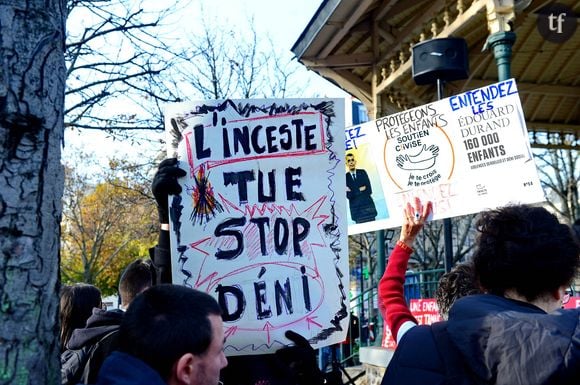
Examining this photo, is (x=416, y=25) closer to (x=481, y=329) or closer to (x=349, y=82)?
(x=349, y=82)

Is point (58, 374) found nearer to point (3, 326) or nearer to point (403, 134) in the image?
point (3, 326)

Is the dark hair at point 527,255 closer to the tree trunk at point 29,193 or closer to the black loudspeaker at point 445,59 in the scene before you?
the tree trunk at point 29,193

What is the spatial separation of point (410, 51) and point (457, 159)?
205 inches

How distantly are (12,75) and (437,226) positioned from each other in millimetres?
25011

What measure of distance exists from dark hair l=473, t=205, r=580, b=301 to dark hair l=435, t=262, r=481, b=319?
2.07ft

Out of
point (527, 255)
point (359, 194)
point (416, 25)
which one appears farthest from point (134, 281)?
point (416, 25)

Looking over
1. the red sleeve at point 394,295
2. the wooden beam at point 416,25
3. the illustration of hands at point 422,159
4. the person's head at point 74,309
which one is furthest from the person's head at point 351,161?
the wooden beam at point 416,25

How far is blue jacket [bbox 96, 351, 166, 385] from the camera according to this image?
1646 mm

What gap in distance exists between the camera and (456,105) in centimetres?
412

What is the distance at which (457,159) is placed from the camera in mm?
4117

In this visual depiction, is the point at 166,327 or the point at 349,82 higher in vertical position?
the point at 349,82

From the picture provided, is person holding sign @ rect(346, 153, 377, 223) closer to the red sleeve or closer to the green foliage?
the red sleeve

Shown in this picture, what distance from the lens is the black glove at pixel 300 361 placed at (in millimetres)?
2730

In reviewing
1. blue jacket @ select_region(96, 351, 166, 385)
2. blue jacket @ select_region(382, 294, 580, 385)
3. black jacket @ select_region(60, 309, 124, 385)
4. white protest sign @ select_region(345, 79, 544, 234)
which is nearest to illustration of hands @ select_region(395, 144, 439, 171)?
white protest sign @ select_region(345, 79, 544, 234)
